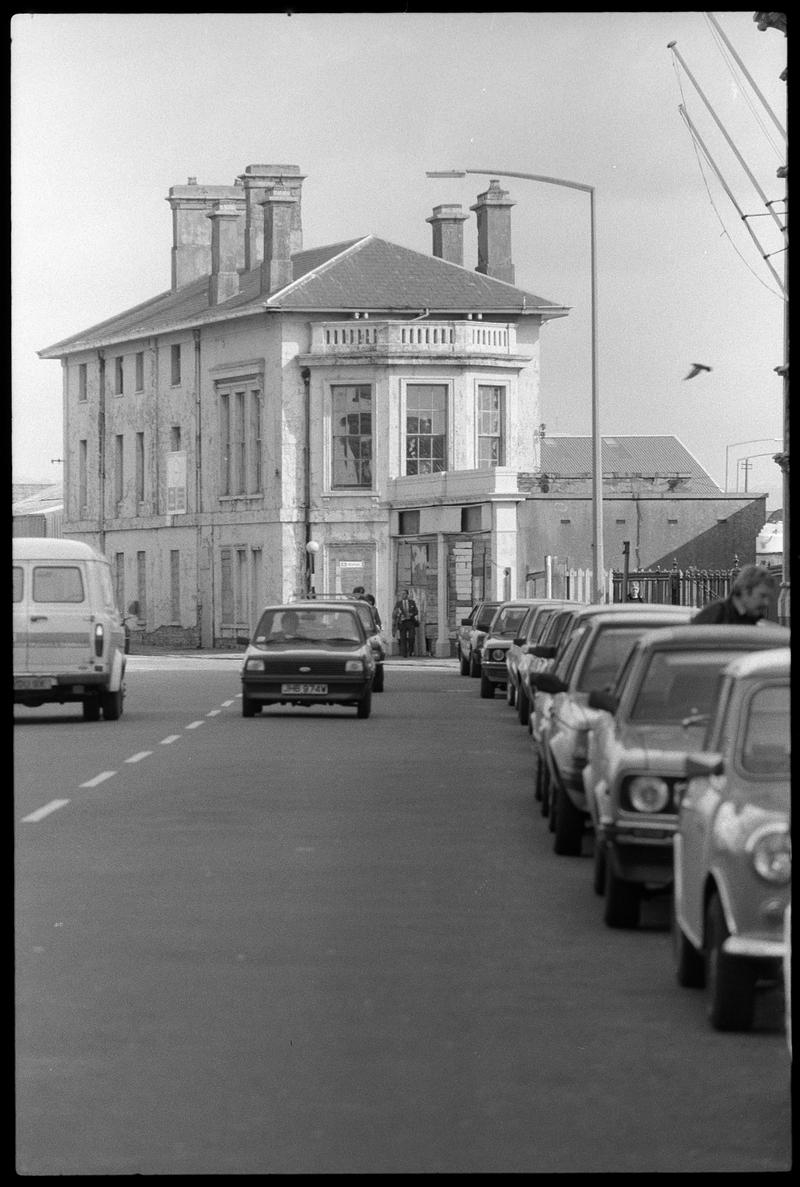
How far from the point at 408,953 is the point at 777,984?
2.10 meters

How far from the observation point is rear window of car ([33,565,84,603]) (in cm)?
2741

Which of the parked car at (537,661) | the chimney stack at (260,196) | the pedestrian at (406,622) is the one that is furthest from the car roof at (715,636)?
the chimney stack at (260,196)

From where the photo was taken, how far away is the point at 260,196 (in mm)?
66812

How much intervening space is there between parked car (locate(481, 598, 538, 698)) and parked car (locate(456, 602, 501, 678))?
15.4 ft

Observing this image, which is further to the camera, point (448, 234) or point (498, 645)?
point (448, 234)

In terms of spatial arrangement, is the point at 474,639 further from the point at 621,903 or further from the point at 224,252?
the point at 621,903

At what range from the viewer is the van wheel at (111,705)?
28156 mm

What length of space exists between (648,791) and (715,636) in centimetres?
85

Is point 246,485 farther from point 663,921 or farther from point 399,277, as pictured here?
point 663,921

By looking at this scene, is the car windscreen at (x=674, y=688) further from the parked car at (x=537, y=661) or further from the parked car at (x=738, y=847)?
the parked car at (x=537, y=661)

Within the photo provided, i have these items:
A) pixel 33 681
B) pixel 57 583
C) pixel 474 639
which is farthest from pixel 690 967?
pixel 474 639

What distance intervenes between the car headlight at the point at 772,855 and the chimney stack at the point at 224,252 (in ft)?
200

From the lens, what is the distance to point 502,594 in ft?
186

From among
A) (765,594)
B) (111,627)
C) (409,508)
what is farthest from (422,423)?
(765,594)
